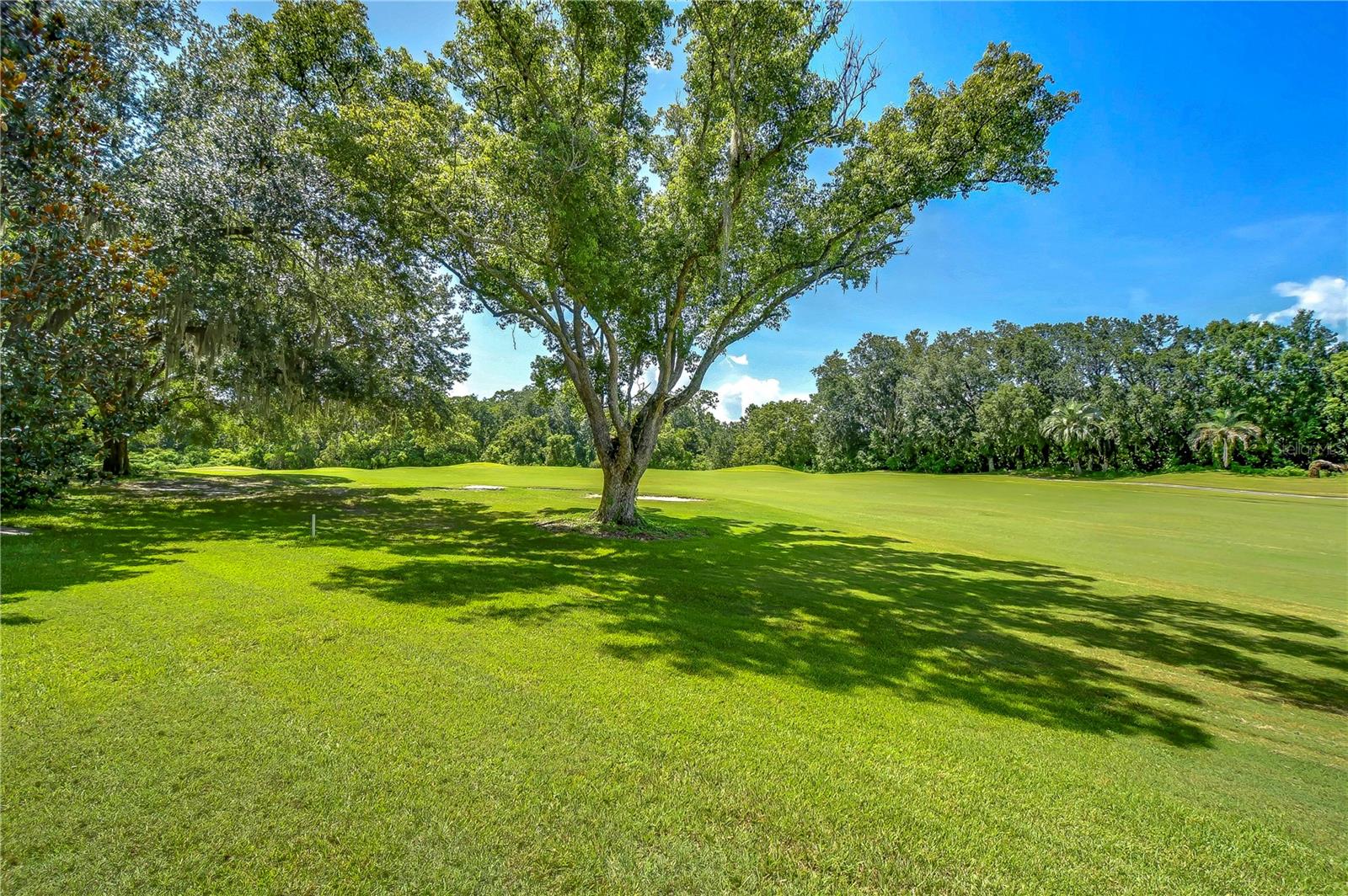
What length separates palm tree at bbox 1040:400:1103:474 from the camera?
4662cm

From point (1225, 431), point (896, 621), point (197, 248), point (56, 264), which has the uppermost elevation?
point (197, 248)

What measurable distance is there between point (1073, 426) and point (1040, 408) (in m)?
4.32

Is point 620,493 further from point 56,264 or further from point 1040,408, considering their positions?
point 1040,408

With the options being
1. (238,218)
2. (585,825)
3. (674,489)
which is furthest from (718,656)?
(674,489)

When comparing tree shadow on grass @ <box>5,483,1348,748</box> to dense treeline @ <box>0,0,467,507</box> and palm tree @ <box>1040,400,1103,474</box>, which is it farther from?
palm tree @ <box>1040,400,1103,474</box>

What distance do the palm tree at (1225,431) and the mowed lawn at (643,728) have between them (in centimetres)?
5178

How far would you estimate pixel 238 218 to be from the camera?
11.1 meters

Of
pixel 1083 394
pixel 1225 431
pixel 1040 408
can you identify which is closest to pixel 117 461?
pixel 1040 408

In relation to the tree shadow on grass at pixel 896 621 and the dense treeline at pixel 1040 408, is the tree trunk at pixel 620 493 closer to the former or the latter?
the tree shadow on grass at pixel 896 621

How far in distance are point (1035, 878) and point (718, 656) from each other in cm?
280

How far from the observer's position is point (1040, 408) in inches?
1980

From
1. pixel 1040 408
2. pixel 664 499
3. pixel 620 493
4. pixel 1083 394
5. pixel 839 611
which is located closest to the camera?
pixel 839 611

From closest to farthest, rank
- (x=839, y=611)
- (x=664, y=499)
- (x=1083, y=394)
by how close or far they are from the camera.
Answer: (x=839, y=611)
(x=664, y=499)
(x=1083, y=394)

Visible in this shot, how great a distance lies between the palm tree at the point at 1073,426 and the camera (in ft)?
153
